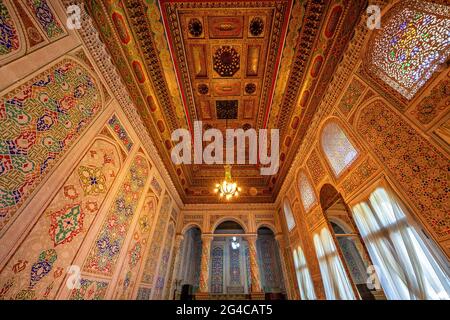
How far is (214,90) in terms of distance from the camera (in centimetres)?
440

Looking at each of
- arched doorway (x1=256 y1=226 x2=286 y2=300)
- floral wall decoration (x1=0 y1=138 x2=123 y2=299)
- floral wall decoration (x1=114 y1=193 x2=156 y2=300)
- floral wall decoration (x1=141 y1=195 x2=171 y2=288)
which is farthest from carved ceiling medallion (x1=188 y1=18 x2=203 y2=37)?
arched doorway (x1=256 y1=226 x2=286 y2=300)

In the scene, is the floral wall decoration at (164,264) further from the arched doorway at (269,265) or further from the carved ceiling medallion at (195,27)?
the arched doorway at (269,265)

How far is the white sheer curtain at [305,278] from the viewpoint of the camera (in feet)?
14.5

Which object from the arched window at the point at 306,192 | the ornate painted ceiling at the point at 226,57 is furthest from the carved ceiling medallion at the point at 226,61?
the arched window at the point at 306,192

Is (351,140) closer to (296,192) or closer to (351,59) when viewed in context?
(351,59)

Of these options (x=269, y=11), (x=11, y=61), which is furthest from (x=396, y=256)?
(x=11, y=61)

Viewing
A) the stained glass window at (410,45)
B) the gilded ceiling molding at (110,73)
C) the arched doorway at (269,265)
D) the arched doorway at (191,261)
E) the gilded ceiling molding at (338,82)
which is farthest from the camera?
the arched doorway at (269,265)

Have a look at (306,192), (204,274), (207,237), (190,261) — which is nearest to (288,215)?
(306,192)

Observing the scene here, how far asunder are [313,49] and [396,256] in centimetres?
346

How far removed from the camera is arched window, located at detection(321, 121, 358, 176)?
10.0 feet

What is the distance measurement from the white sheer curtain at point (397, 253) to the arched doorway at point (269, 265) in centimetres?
759

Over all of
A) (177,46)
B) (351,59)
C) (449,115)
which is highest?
(177,46)

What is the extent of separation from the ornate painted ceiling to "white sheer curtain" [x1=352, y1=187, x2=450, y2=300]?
2195 millimetres

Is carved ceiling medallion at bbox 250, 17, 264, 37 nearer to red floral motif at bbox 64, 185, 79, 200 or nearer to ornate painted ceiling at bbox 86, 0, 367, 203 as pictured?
ornate painted ceiling at bbox 86, 0, 367, 203
